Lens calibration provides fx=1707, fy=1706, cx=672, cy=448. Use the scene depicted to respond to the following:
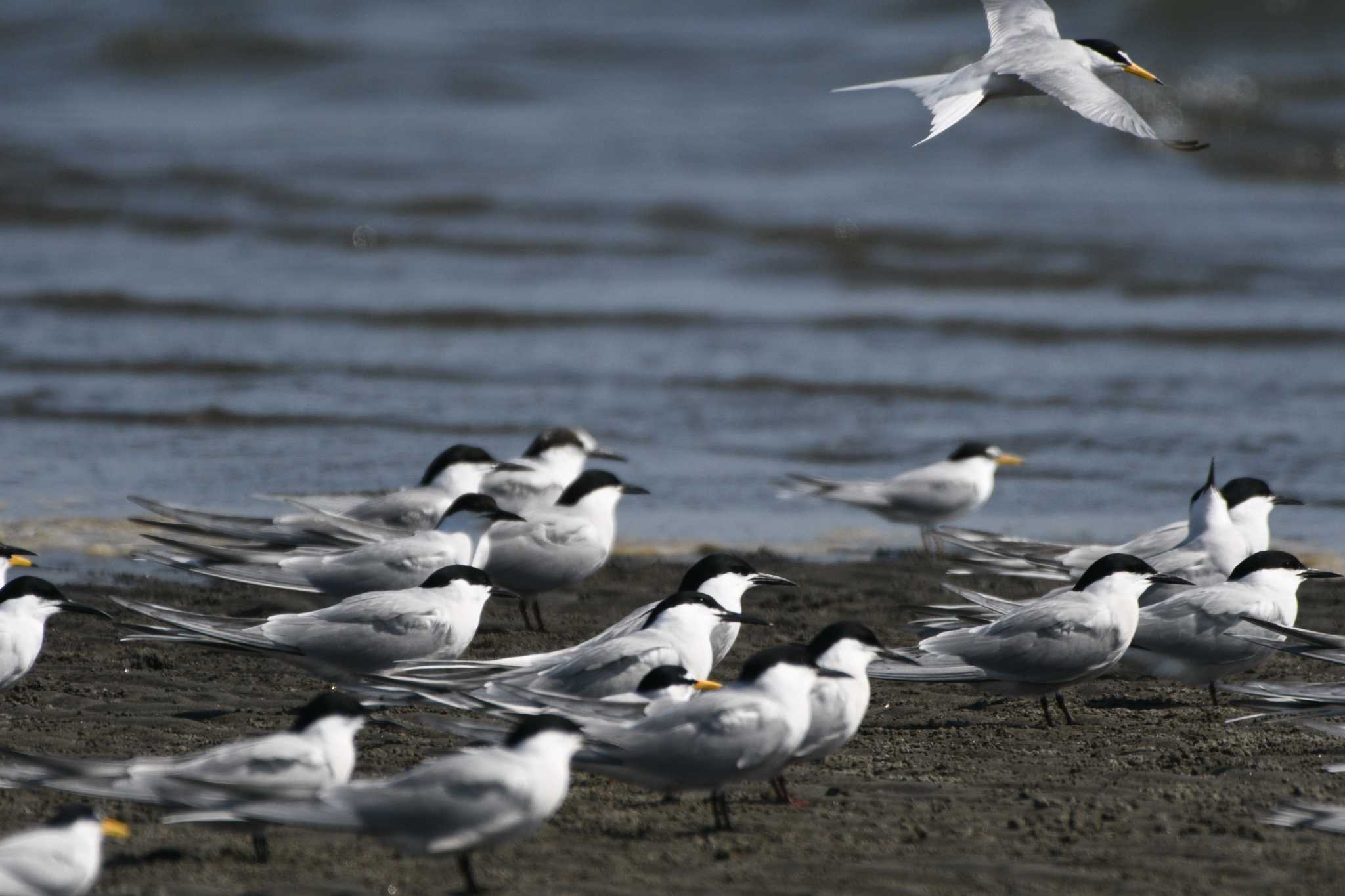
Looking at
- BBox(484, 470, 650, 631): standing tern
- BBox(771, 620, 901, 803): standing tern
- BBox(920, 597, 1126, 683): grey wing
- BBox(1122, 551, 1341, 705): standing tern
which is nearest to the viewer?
BBox(771, 620, 901, 803): standing tern

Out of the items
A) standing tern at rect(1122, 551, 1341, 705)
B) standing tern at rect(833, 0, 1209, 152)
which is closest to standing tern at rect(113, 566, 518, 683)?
standing tern at rect(833, 0, 1209, 152)

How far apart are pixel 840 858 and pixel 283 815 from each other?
4.55ft

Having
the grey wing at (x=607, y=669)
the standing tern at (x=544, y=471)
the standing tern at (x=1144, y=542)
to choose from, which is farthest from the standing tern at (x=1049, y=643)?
the standing tern at (x=544, y=471)

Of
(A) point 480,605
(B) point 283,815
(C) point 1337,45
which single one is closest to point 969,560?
(A) point 480,605

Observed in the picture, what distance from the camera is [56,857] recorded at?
3506 mm

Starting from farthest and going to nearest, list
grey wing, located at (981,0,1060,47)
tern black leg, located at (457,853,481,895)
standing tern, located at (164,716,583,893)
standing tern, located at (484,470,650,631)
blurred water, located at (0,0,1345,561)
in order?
blurred water, located at (0,0,1345,561), standing tern, located at (484,470,650,631), grey wing, located at (981,0,1060,47), tern black leg, located at (457,853,481,895), standing tern, located at (164,716,583,893)

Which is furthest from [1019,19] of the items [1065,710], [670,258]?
[670,258]

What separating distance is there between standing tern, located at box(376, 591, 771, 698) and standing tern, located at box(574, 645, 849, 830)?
55 cm

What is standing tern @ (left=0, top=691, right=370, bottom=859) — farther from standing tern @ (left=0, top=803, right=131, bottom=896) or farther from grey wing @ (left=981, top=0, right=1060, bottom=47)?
grey wing @ (left=981, top=0, right=1060, bottom=47)

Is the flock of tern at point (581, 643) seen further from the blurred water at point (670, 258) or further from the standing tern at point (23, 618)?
the blurred water at point (670, 258)

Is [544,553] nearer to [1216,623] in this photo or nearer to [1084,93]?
[1216,623]

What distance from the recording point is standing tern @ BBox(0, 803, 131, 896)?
3.45 metres

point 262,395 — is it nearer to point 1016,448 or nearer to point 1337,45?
point 1016,448

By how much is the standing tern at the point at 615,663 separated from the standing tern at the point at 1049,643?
0.71m
